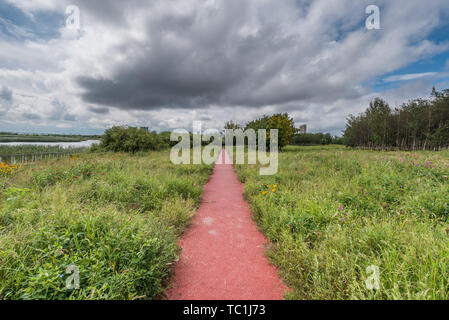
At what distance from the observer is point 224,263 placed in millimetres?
2508

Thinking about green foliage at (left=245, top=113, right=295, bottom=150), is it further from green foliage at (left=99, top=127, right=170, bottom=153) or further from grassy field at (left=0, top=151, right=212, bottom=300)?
grassy field at (left=0, top=151, right=212, bottom=300)

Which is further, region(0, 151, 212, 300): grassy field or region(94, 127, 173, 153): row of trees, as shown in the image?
region(94, 127, 173, 153): row of trees

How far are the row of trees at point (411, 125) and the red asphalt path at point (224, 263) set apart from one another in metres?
35.1

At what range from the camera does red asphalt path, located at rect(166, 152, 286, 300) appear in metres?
2.01

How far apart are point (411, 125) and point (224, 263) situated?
36.5 m

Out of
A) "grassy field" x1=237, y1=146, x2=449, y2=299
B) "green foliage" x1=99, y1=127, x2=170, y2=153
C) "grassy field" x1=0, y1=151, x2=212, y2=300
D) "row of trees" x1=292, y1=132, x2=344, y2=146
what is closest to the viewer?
"grassy field" x1=0, y1=151, x2=212, y2=300

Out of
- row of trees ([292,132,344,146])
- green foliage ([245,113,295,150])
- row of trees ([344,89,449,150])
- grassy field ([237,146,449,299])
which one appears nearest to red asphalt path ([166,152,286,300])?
grassy field ([237,146,449,299])

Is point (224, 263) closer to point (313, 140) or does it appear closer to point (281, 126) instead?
point (281, 126)

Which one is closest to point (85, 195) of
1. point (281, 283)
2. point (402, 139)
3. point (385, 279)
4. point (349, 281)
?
point (281, 283)

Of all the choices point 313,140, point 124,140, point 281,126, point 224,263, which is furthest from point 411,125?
point 124,140

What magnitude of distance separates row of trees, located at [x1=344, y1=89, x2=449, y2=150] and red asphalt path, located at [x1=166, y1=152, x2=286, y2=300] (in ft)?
115

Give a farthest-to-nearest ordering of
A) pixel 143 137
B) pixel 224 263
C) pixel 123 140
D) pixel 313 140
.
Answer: pixel 313 140 → pixel 143 137 → pixel 123 140 → pixel 224 263

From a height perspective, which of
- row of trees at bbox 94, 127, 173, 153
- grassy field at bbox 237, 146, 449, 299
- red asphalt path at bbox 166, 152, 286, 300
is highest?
row of trees at bbox 94, 127, 173, 153

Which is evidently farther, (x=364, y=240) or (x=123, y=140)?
(x=123, y=140)
